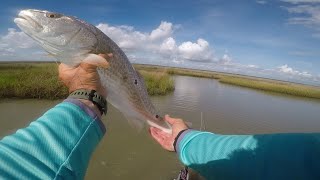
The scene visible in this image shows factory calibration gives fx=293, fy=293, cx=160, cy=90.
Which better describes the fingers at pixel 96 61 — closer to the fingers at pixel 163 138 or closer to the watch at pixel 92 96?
the watch at pixel 92 96

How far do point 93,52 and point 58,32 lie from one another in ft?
1.18

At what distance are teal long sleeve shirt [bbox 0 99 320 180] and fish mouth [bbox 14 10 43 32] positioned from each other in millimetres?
1252

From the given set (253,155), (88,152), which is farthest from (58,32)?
(253,155)

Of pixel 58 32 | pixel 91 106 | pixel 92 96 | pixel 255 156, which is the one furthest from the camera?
pixel 58 32

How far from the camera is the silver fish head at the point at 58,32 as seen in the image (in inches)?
100

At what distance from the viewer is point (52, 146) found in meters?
1.16

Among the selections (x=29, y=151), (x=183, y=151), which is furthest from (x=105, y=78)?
(x=29, y=151)

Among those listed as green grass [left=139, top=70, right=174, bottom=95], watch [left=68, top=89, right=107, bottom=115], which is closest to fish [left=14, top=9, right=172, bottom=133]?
watch [left=68, top=89, right=107, bottom=115]

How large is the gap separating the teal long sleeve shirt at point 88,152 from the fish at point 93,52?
930 mm

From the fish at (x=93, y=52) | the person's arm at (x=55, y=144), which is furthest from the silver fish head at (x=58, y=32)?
the person's arm at (x=55, y=144)

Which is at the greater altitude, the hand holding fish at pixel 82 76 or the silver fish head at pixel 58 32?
the silver fish head at pixel 58 32

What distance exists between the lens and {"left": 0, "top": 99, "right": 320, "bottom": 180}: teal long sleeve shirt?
1067mm

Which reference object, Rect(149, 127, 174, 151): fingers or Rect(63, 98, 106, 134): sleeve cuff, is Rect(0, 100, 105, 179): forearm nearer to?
Rect(63, 98, 106, 134): sleeve cuff

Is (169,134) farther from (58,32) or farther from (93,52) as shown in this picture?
Result: (58,32)
